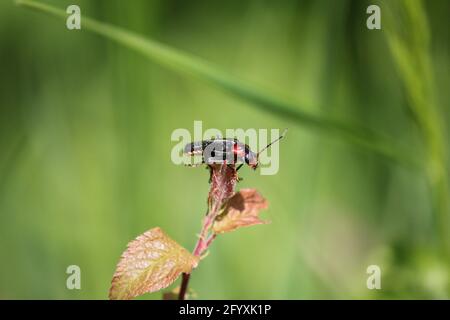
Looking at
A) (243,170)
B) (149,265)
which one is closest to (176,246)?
(149,265)

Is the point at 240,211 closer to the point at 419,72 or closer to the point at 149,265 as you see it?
the point at 149,265

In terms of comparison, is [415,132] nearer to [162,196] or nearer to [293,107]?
[162,196]

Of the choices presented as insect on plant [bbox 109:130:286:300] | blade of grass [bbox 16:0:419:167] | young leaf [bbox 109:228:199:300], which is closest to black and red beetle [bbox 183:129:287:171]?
insect on plant [bbox 109:130:286:300]

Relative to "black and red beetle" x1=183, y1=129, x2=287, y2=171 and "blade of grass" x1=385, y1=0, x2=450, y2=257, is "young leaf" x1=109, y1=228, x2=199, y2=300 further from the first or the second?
"blade of grass" x1=385, y1=0, x2=450, y2=257

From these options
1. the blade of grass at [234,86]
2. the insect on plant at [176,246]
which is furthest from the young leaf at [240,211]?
the blade of grass at [234,86]
